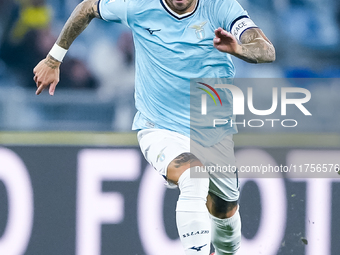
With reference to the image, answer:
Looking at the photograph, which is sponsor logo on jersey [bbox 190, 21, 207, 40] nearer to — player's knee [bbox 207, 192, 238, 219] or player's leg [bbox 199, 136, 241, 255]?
player's leg [bbox 199, 136, 241, 255]

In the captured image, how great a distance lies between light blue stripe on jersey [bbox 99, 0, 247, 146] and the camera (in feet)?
9.76

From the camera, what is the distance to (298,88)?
181 inches

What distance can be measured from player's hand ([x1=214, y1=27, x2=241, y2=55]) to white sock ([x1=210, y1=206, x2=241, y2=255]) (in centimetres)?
137

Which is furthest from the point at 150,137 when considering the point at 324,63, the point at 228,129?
the point at 324,63

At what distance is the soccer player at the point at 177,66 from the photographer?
2766mm

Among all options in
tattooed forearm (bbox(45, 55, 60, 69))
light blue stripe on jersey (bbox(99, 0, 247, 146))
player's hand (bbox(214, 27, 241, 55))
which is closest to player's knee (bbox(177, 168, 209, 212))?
light blue stripe on jersey (bbox(99, 0, 247, 146))

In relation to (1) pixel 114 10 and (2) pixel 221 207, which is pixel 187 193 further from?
(1) pixel 114 10

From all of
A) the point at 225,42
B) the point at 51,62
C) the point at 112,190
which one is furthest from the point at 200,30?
the point at 112,190

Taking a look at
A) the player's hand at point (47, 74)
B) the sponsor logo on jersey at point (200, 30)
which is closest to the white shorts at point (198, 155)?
the sponsor logo on jersey at point (200, 30)

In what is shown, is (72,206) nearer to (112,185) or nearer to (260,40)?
(112,185)

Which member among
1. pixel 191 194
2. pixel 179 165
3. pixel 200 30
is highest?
pixel 200 30

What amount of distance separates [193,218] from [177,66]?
951mm

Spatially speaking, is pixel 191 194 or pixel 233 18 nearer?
pixel 191 194

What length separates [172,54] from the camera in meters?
3.02
